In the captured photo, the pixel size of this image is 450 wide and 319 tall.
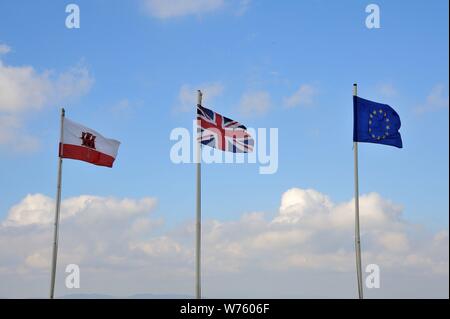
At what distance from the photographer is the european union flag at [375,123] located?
38438mm

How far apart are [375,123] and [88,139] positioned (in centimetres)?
1605

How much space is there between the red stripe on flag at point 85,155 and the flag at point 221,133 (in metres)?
6.85

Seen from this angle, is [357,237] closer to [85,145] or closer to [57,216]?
[85,145]

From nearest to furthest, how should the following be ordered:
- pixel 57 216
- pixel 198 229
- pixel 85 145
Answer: pixel 198 229
pixel 57 216
pixel 85 145

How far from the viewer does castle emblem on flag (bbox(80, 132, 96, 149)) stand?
39.0 m

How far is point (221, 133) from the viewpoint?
1435 inches

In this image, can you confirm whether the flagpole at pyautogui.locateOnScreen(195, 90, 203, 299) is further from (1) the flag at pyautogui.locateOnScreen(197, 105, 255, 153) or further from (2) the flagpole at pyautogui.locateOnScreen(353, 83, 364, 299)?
(2) the flagpole at pyautogui.locateOnScreen(353, 83, 364, 299)

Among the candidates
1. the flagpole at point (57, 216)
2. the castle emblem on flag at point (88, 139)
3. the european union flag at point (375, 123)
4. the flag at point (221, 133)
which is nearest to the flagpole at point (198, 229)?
the flag at point (221, 133)

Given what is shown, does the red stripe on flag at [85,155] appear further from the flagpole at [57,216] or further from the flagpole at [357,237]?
the flagpole at [357,237]

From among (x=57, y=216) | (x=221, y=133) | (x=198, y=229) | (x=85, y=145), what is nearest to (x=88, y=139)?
(x=85, y=145)
